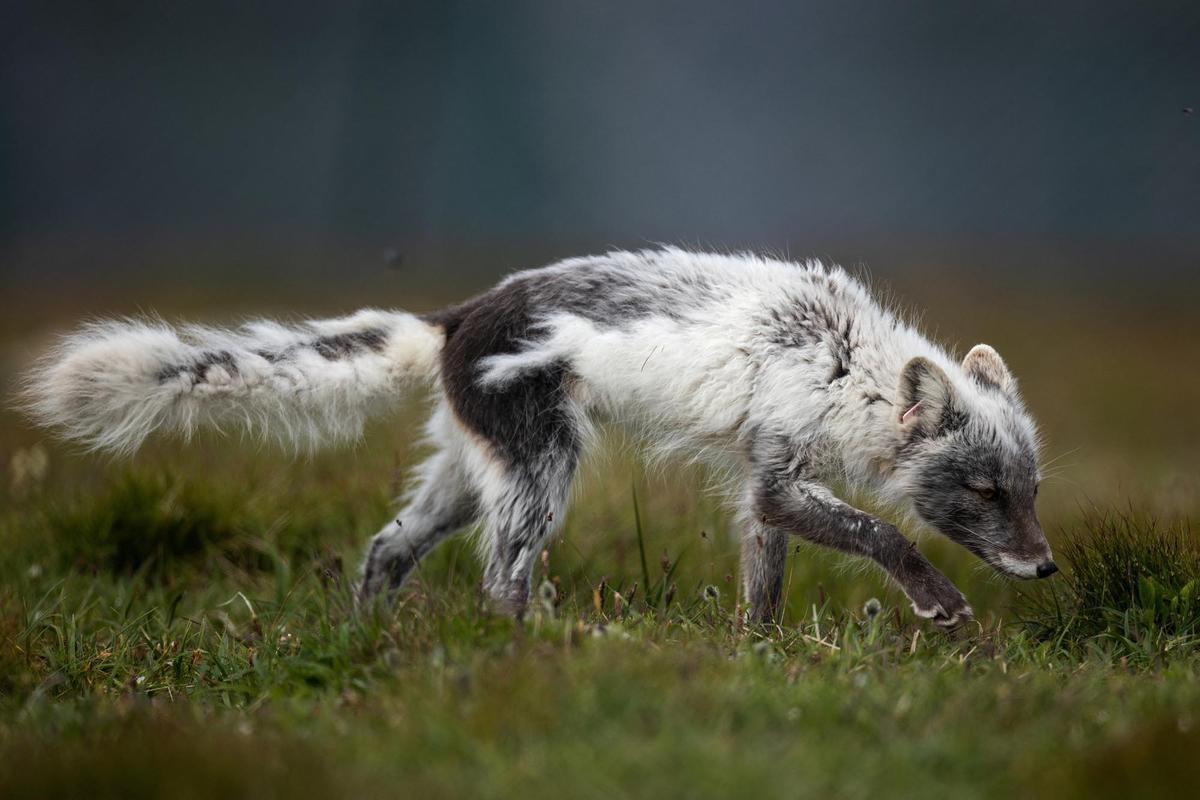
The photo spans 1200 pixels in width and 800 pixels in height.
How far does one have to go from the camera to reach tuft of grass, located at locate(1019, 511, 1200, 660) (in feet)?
14.0

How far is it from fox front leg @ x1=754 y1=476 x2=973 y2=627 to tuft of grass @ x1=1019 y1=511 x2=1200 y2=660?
1.68 feet

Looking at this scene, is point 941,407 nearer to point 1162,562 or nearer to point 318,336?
point 1162,562

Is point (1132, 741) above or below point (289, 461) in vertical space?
above

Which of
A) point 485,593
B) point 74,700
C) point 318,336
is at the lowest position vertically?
point 74,700

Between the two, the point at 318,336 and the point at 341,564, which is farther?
the point at 341,564

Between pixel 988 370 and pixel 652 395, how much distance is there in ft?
5.10

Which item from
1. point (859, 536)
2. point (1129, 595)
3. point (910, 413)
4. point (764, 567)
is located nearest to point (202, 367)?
point (764, 567)

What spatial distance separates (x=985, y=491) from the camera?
4.70 meters

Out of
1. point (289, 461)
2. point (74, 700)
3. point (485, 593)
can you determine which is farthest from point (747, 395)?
point (289, 461)

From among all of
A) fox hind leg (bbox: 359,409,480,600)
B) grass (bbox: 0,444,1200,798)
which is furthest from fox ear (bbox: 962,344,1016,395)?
fox hind leg (bbox: 359,409,480,600)

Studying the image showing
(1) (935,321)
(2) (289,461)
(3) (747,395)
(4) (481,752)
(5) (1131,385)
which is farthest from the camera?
(1) (935,321)

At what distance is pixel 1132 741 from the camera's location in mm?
2869

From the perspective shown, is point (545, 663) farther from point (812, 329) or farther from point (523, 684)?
point (812, 329)

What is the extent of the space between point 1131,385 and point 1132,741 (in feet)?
41.5
